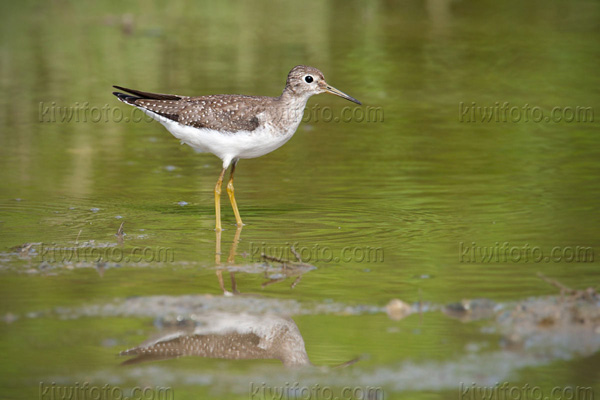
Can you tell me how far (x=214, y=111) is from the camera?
10289 mm

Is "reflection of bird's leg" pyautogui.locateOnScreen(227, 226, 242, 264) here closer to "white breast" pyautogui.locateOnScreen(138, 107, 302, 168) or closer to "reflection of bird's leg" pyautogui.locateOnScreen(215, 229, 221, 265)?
"reflection of bird's leg" pyautogui.locateOnScreen(215, 229, 221, 265)

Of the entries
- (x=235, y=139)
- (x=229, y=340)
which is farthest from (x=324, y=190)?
(x=229, y=340)

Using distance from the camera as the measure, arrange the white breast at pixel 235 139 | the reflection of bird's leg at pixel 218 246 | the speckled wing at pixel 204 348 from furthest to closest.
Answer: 1. the white breast at pixel 235 139
2. the reflection of bird's leg at pixel 218 246
3. the speckled wing at pixel 204 348

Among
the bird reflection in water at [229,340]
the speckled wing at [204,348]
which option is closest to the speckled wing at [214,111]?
the bird reflection in water at [229,340]

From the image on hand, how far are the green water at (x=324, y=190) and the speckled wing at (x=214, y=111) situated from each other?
3.35 feet

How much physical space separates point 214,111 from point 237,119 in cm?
31

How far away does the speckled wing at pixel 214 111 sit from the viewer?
33.2ft

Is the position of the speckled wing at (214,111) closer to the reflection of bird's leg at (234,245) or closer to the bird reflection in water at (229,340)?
the reflection of bird's leg at (234,245)

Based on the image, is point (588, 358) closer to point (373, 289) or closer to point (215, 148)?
point (373, 289)

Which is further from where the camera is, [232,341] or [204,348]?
[232,341]

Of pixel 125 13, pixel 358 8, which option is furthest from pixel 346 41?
pixel 125 13

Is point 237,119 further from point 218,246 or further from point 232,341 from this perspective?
point 232,341

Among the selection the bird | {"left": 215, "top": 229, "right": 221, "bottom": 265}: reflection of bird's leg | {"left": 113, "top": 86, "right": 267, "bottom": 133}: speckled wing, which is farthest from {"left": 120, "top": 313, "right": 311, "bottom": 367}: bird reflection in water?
{"left": 113, "top": 86, "right": 267, "bottom": 133}: speckled wing

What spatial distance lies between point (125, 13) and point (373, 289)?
19.1 meters
